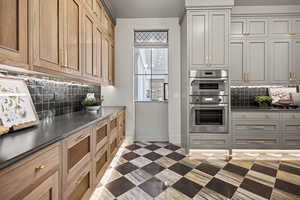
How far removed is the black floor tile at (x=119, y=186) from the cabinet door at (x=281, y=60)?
3286 mm

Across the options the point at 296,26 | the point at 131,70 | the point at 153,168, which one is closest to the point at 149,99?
the point at 131,70

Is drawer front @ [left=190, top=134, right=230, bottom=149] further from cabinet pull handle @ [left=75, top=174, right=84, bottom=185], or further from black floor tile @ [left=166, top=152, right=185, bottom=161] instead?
cabinet pull handle @ [left=75, top=174, right=84, bottom=185]

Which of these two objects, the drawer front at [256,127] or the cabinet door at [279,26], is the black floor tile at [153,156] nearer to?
the drawer front at [256,127]

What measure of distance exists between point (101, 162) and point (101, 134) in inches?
14.6

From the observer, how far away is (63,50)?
4.93ft

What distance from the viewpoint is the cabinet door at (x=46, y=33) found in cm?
114

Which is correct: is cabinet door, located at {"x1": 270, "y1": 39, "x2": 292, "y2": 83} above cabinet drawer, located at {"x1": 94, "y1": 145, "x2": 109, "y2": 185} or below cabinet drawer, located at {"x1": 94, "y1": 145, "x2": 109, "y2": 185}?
above

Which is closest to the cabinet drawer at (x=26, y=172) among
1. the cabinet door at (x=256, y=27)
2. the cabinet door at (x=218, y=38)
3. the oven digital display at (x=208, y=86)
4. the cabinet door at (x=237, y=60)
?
the oven digital display at (x=208, y=86)

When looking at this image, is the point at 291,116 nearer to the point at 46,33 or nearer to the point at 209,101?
the point at 209,101

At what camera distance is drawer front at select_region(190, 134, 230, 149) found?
9.12ft

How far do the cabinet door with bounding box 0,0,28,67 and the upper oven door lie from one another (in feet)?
7.84

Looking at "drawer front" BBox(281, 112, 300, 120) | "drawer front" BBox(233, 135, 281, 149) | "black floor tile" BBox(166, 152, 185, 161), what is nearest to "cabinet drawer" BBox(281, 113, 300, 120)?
"drawer front" BBox(281, 112, 300, 120)

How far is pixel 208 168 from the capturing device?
2361mm

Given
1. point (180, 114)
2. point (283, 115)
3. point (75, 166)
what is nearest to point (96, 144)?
point (75, 166)
